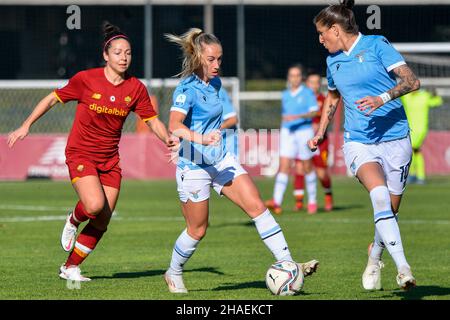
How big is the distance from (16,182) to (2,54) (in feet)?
27.6

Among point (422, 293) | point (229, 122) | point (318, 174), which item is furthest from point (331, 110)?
point (318, 174)

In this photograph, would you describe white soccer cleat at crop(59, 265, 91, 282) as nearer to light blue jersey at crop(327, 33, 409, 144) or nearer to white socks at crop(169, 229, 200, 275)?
white socks at crop(169, 229, 200, 275)

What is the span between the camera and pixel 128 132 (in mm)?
28656

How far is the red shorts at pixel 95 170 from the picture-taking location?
9859mm

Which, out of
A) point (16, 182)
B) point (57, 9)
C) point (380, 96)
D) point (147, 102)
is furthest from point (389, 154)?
point (57, 9)

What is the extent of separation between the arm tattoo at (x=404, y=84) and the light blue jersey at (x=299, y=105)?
31.7ft

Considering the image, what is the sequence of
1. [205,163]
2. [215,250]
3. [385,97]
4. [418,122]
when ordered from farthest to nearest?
[418,122] < [215,250] < [205,163] < [385,97]

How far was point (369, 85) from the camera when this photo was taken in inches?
355

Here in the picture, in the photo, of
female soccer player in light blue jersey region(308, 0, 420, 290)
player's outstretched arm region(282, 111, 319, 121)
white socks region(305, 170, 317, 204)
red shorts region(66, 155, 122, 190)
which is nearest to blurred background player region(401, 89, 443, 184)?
white socks region(305, 170, 317, 204)

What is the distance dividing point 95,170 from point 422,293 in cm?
319

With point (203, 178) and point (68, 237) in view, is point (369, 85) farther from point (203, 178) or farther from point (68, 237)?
point (68, 237)

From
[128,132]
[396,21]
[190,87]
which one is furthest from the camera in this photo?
[396,21]

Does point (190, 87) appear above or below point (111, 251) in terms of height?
above
